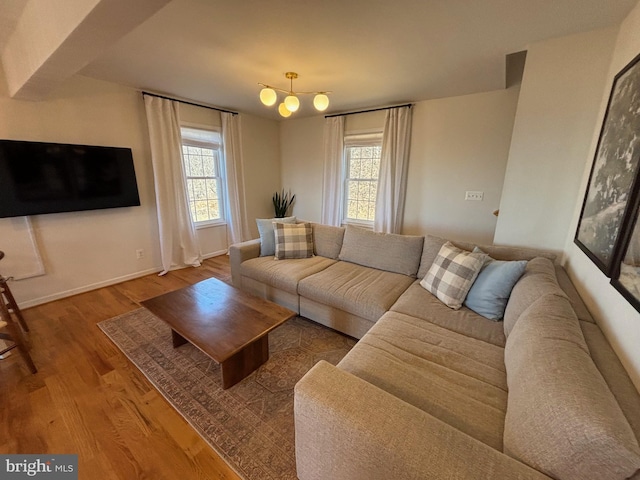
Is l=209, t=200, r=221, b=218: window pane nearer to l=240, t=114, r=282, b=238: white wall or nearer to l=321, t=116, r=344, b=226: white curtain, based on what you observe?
l=240, t=114, r=282, b=238: white wall

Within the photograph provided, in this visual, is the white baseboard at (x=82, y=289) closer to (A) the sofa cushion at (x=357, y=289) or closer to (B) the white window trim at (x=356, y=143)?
(A) the sofa cushion at (x=357, y=289)

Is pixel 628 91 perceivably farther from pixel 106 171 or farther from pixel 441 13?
pixel 106 171

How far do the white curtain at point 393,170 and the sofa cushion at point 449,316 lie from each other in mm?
2096

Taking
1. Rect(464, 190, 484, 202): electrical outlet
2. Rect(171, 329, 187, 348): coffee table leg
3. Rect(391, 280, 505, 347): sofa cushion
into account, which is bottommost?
Rect(171, 329, 187, 348): coffee table leg

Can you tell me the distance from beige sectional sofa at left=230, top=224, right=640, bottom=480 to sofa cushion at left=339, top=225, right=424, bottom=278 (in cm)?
51

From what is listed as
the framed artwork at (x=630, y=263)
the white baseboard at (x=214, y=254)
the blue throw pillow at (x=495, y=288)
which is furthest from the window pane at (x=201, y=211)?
the framed artwork at (x=630, y=263)

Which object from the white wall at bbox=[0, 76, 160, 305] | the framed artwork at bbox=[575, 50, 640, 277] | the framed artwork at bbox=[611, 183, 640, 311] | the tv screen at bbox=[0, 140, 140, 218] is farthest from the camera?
the white wall at bbox=[0, 76, 160, 305]

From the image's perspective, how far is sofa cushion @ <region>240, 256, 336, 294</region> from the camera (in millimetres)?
2363

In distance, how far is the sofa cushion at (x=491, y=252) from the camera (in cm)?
197

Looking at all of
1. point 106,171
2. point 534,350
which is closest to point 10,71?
point 106,171

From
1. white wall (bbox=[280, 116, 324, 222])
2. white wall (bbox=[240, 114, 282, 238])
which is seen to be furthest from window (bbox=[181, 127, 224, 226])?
white wall (bbox=[280, 116, 324, 222])

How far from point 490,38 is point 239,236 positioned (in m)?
3.98

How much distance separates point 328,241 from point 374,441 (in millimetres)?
2208

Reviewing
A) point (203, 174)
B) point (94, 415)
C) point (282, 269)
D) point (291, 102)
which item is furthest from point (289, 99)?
point (94, 415)
